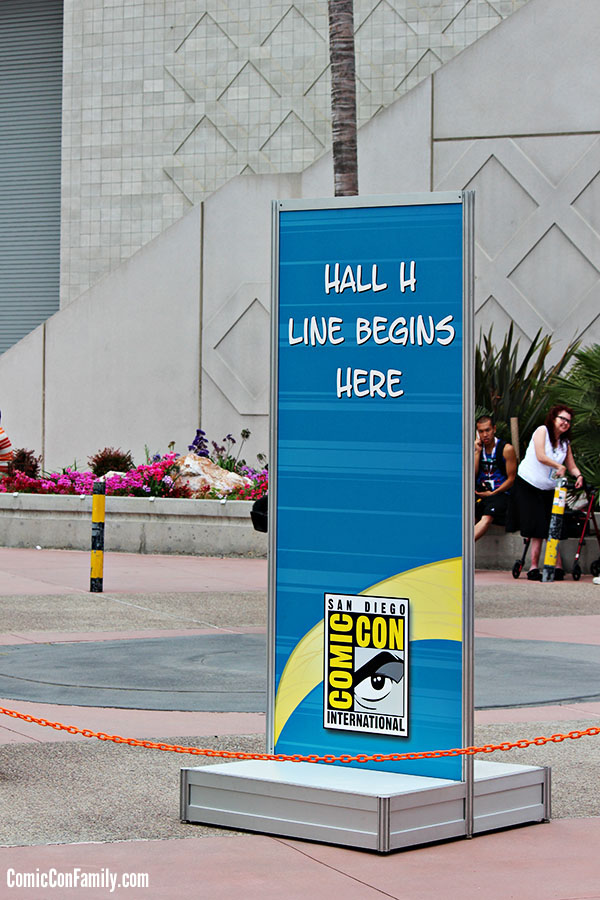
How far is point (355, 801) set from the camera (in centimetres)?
510

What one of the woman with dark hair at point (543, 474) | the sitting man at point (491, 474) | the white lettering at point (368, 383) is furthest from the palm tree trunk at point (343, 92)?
the white lettering at point (368, 383)

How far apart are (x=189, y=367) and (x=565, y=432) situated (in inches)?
379

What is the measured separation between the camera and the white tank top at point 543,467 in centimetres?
1547

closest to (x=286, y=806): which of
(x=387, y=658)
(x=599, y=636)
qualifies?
(x=387, y=658)

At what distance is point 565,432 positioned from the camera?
15.4 meters

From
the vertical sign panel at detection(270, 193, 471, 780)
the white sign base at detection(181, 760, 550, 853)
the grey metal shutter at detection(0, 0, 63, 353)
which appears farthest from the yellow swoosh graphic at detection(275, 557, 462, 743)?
the grey metal shutter at detection(0, 0, 63, 353)

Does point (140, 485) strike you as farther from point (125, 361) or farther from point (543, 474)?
point (543, 474)

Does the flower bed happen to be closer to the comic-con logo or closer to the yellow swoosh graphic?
the comic-con logo

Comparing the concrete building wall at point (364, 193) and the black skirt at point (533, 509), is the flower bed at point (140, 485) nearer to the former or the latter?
the concrete building wall at point (364, 193)

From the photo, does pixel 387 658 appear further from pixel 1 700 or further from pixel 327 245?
pixel 1 700

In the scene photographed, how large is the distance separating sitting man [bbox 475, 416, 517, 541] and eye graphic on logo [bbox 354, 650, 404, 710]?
35.1ft

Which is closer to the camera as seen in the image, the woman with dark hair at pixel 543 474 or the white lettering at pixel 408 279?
the white lettering at pixel 408 279

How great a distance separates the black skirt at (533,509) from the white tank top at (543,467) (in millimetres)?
73

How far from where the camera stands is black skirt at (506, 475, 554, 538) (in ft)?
51.0
